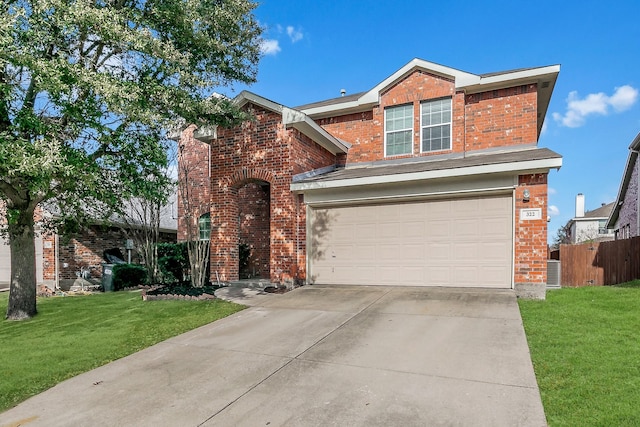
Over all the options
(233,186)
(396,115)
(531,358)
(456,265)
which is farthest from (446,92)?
(531,358)

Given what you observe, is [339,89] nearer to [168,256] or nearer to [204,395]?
[168,256]

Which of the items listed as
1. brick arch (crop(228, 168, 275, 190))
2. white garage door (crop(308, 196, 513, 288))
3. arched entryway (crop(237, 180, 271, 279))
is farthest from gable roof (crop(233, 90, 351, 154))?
arched entryway (crop(237, 180, 271, 279))

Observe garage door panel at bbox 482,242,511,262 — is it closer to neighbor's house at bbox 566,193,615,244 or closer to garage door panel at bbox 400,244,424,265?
garage door panel at bbox 400,244,424,265

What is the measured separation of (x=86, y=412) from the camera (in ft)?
11.7

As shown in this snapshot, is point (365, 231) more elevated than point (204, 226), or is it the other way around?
point (365, 231)

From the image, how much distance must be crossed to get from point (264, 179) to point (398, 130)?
4757 millimetres

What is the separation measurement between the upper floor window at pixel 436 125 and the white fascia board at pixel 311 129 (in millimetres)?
2563

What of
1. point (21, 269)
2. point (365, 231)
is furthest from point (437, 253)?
point (21, 269)

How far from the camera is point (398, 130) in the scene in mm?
11508

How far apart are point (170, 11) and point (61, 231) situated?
626 cm

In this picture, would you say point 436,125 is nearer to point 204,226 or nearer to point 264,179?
point 264,179

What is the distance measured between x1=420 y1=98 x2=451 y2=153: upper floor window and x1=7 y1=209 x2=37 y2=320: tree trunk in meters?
10.6

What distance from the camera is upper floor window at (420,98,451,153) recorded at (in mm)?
10945

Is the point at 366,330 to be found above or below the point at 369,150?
below
